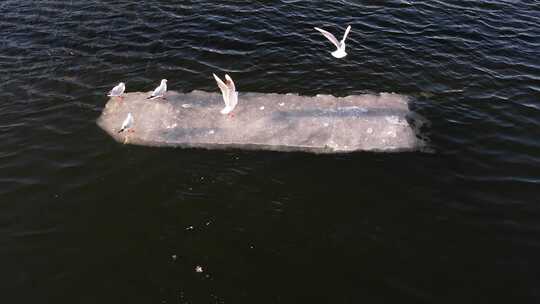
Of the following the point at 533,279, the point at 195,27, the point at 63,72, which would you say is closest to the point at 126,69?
the point at 63,72

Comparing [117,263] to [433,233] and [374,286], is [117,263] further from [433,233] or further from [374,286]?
[433,233]

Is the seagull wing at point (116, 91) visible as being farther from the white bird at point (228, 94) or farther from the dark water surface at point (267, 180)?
the white bird at point (228, 94)

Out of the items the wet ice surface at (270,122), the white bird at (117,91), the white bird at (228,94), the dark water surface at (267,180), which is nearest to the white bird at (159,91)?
the wet ice surface at (270,122)

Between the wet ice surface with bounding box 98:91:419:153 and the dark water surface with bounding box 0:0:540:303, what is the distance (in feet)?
1.31

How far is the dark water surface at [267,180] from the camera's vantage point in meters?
8.65

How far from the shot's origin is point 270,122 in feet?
40.4

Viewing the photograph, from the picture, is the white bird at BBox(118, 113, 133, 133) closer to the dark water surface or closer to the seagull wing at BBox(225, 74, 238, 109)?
the dark water surface

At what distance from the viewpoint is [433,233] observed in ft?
31.1

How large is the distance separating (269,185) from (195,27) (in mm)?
8170

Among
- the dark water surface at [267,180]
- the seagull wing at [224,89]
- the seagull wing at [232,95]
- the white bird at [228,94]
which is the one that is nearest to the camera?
the dark water surface at [267,180]

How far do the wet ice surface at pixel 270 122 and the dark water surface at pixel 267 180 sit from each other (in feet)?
1.31

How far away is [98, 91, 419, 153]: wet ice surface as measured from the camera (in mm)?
11625

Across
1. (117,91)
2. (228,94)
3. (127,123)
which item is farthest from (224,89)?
(117,91)

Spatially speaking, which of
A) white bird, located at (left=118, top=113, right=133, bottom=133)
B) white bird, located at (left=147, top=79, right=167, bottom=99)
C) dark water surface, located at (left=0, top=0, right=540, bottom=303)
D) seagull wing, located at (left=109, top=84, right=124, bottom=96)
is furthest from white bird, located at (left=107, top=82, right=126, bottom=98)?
white bird, located at (left=118, top=113, right=133, bottom=133)
